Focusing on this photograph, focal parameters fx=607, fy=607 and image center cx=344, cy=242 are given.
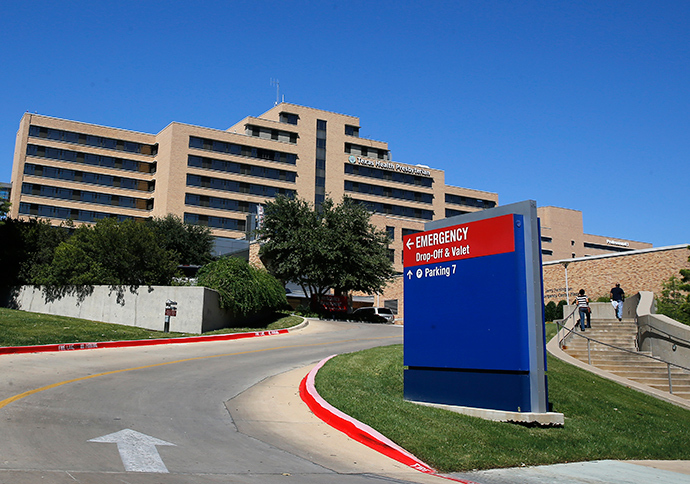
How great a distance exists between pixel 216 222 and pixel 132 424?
83143 millimetres

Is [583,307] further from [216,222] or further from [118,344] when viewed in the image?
[216,222]

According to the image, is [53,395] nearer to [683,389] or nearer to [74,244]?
[683,389]

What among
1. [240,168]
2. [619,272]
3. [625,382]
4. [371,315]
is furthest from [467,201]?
[625,382]

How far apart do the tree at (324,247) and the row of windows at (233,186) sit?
1684 inches

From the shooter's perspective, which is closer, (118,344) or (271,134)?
(118,344)

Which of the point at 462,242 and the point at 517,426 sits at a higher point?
the point at 462,242

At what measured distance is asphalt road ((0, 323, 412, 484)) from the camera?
6741 mm

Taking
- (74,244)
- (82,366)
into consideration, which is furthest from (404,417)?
(74,244)

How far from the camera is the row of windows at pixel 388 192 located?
102125 millimetres

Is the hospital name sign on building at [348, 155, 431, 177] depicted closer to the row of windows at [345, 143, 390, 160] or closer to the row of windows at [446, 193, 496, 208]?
the row of windows at [345, 143, 390, 160]

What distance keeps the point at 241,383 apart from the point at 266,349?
8.23 m

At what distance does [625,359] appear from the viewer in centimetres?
2155

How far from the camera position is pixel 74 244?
109 ft

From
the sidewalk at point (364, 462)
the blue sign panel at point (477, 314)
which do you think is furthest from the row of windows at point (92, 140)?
the sidewalk at point (364, 462)
